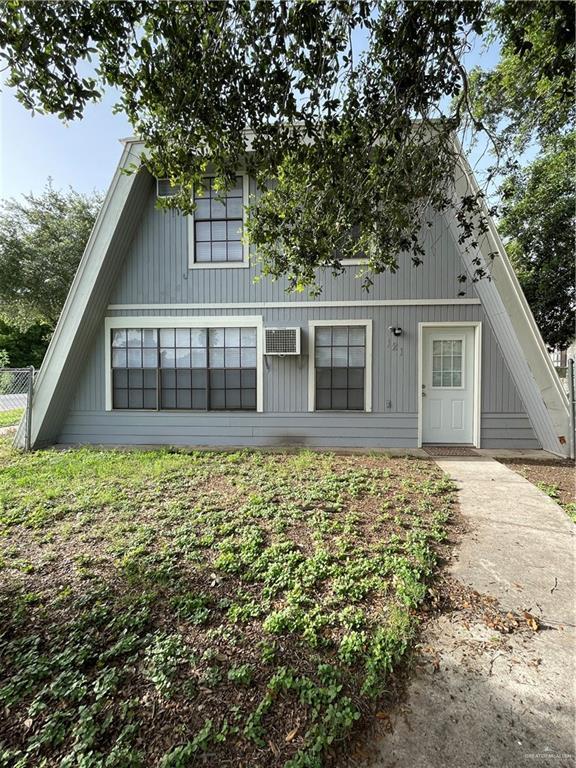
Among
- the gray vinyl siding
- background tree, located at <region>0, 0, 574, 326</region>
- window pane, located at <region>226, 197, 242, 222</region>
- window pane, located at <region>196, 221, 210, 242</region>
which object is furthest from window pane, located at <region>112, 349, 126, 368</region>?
background tree, located at <region>0, 0, 574, 326</region>

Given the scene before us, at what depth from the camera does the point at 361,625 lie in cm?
186

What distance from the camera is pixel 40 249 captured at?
36.3 feet

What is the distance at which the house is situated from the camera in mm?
5738

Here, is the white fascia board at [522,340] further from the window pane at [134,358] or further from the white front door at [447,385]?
the window pane at [134,358]

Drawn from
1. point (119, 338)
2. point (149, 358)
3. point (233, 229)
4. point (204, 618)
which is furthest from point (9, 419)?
point (204, 618)

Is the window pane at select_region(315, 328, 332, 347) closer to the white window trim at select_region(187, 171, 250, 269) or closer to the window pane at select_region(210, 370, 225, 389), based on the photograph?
the white window trim at select_region(187, 171, 250, 269)

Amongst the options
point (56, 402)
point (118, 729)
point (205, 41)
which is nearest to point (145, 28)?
point (205, 41)

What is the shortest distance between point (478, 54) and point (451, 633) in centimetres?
457

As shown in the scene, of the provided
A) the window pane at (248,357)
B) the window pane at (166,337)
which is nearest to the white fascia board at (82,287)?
the window pane at (166,337)

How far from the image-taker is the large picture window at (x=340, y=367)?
6.05m

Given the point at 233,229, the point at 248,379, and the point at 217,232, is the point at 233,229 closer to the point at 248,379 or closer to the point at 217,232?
the point at 217,232

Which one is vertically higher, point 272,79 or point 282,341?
point 272,79

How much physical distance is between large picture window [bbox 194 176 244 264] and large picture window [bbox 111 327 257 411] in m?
1.32

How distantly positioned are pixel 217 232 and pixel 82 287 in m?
2.47
